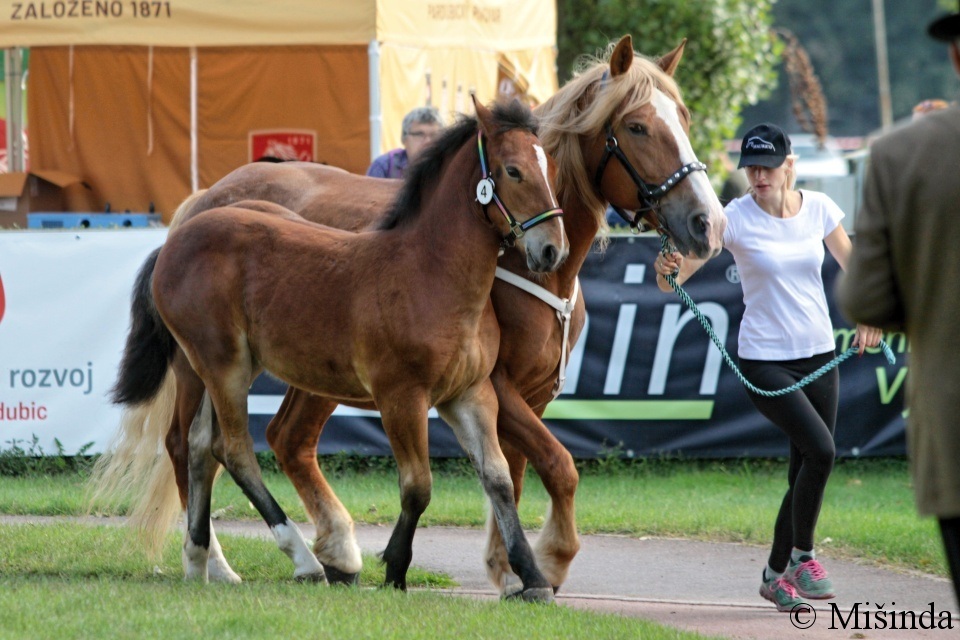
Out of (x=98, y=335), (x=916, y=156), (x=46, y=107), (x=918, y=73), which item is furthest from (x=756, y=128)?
(x=918, y=73)

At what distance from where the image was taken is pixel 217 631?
462 cm

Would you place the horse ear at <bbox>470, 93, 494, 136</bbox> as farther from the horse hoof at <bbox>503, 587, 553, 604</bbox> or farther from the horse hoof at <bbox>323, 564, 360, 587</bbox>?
the horse hoof at <bbox>323, 564, 360, 587</bbox>

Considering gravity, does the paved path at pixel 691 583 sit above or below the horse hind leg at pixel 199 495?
below

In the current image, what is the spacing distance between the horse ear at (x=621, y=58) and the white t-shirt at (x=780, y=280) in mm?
873

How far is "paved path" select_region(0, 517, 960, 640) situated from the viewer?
560cm

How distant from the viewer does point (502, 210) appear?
536 cm

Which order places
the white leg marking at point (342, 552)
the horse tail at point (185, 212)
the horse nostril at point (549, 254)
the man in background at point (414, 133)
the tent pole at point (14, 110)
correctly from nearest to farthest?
the horse nostril at point (549, 254), the white leg marking at point (342, 552), the horse tail at point (185, 212), the man in background at point (414, 133), the tent pole at point (14, 110)

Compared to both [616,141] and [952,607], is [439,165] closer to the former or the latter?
[616,141]

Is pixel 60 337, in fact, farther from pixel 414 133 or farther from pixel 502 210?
pixel 502 210

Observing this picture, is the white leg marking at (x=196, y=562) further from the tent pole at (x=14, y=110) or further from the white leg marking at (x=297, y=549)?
the tent pole at (x=14, y=110)

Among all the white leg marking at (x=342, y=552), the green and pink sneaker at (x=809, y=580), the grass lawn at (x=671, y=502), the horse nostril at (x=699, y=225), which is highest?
the horse nostril at (x=699, y=225)

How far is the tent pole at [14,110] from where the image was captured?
1452cm

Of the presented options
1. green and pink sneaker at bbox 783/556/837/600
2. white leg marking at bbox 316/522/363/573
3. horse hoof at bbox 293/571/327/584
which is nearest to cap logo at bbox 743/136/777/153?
green and pink sneaker at bbox 783/556/837/600

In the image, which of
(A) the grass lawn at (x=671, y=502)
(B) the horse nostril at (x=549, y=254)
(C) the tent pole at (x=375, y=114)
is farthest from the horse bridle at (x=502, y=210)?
(C) the tent pole at (x=375, y=114)
